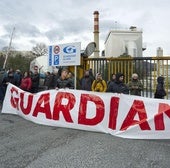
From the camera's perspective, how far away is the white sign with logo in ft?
42.9

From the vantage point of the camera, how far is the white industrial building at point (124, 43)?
50.9m

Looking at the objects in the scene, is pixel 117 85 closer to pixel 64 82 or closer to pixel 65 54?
pixel 64 82

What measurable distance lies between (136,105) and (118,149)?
6.56 ft

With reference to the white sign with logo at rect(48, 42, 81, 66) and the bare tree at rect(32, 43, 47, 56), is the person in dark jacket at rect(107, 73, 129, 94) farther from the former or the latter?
the bare tree at rect(32, 43, 47, 56)

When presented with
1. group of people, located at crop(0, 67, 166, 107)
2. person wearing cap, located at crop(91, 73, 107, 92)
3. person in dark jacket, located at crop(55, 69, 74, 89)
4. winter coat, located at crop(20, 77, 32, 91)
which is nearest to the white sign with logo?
group of people, located at crop(0, 67, 166, 107)

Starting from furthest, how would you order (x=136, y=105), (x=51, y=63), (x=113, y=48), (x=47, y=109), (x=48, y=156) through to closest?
(x=113, y=48) < (x=51, y=63) < (x=47, y=109) < (x=136, y=105) < (x=48, y=156)

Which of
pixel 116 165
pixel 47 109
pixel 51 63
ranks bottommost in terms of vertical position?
pixel 116 165

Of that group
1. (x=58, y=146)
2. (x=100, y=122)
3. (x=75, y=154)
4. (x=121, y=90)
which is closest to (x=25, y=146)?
(x=58, y=146)

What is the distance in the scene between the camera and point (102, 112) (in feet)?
33.0

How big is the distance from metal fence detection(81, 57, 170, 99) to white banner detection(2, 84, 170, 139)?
16.8 ft

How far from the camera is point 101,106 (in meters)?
10.1

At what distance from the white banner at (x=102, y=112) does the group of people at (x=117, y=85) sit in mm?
1597

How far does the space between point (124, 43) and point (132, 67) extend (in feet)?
117

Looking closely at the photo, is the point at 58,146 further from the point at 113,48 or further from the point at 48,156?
the point at 113,48
